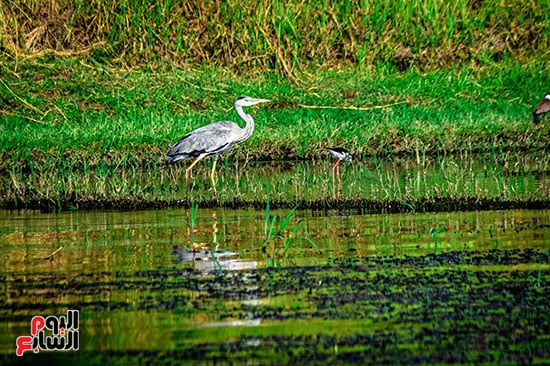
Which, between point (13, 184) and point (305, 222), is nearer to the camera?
point (305, 222)

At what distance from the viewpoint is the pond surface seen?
18.5ft

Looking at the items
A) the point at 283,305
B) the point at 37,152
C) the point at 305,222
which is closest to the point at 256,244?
the point at 305,222

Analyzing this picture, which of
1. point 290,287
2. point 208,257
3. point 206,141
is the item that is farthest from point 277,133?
point 290,287

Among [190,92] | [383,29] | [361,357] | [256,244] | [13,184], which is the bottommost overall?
[361,357]

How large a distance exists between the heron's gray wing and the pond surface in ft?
11.4

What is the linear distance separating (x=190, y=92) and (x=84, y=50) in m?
2.35

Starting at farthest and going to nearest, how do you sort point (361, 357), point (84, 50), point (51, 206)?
point (84, 50) < point (51, 206) < point (361, 357)

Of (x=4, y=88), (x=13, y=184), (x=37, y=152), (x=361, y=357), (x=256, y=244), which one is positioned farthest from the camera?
(x=4, y=88)

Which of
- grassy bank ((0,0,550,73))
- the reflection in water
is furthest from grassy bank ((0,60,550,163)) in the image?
the reflection in water

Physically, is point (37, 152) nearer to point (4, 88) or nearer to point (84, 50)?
point (4, 88)

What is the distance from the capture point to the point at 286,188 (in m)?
12.0

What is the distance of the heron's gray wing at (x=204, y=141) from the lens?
13.6 m

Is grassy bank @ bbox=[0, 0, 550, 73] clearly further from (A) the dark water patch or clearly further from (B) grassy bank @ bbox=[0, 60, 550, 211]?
(A) the dark water patch

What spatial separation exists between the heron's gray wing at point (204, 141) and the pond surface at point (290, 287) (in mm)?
3487
